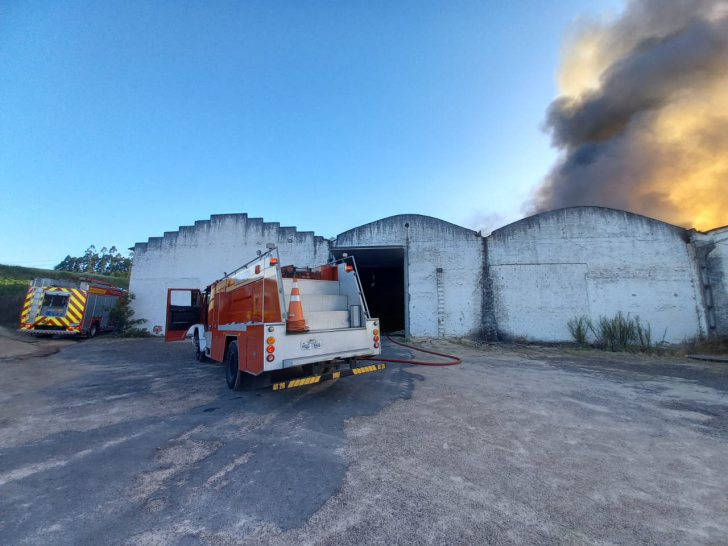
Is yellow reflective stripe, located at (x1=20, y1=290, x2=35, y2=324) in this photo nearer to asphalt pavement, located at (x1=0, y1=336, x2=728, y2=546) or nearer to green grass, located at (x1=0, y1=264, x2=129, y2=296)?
green grass, located at (x1=0, y1=264, x2=129, y2=296)

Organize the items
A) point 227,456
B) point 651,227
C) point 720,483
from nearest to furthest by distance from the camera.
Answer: point 720,483 → point 227,456 → point 651,227

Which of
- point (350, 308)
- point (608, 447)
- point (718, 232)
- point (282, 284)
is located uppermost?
point (718, 232)

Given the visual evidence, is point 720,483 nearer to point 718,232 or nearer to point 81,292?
point 718,232

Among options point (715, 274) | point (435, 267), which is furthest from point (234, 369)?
point (715, 274)

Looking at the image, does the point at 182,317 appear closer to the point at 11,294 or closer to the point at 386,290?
the point at 386,290

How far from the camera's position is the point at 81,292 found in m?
15.1

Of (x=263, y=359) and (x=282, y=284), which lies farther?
(x=282, y=284)

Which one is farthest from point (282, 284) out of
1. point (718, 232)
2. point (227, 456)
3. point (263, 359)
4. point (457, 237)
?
point (718, 232)

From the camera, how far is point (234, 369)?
604cm

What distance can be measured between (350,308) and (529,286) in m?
11.1

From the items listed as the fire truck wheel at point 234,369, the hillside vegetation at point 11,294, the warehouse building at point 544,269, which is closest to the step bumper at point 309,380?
the fire truck wheel at point 234,369

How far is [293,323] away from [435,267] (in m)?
10.7

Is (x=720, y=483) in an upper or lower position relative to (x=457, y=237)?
lower

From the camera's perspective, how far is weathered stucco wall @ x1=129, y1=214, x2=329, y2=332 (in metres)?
16.2
